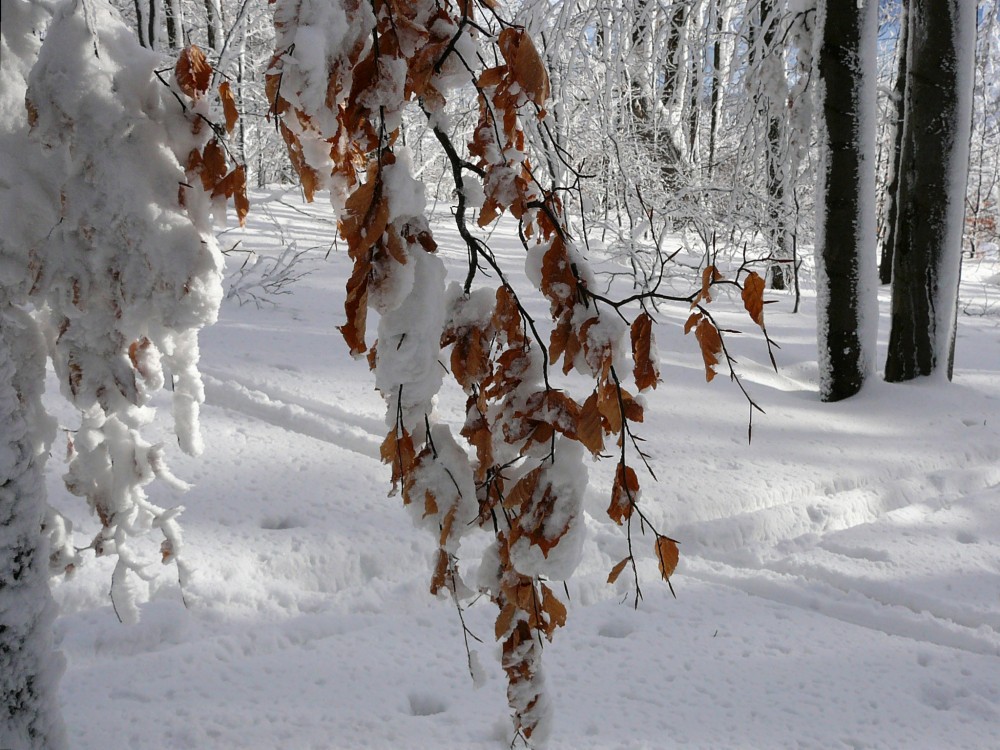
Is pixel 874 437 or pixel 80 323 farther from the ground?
pixel 80 323

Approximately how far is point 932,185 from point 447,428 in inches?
179

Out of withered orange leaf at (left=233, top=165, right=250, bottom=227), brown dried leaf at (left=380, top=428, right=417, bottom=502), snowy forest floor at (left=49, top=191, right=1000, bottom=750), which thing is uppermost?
withered orange leaf at (left=233, top=165, right=250, bottom=227)

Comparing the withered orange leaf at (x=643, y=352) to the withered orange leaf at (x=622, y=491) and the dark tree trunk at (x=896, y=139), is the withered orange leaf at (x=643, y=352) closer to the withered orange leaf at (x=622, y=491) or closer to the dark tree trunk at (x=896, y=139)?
the withered orange leaf at (x=622, y=491)

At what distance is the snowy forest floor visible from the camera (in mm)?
1926

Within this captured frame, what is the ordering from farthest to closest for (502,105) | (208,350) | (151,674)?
(208,350) → (151,674) → (502,105)

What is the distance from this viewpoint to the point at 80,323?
127 cm

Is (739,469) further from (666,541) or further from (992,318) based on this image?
(992,318)

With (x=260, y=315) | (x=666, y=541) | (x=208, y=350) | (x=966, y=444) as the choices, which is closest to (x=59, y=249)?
(x=666, y=541)

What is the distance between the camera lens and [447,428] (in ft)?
3.56

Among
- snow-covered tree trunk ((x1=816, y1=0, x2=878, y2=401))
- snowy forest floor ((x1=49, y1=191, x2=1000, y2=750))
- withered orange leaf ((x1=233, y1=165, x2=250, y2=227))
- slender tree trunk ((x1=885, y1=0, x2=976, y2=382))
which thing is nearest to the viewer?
withered orange leaf ((x1=233, y1=165, x2=250, y2=227))

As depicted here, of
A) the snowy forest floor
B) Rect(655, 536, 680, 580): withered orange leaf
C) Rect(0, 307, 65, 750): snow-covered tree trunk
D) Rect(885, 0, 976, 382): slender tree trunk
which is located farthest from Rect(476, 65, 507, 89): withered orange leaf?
Rect(885, 0, 976, 382): slender tree trunk

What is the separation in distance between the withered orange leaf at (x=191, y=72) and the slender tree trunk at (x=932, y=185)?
15.0 feet

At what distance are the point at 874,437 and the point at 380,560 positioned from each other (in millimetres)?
2886

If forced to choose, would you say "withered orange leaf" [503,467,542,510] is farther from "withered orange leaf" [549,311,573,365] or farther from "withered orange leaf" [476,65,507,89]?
"withered orange leaf" [476,65,507,89]
